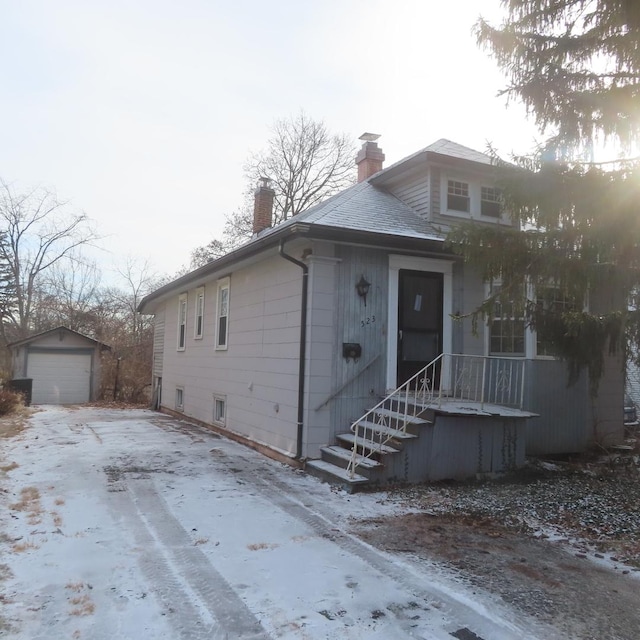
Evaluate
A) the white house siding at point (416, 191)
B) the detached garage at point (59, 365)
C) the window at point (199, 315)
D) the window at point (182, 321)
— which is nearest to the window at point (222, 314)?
the window at point (199, 315)

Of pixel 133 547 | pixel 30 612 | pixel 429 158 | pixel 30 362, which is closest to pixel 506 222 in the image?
pixel 429 158

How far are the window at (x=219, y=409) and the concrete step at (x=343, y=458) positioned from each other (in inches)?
171

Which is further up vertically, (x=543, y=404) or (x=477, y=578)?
(x=543, y=404)

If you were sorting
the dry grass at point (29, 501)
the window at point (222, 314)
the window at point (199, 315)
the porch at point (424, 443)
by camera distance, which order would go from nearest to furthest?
the dry grass at point (29, 501), the porch at point (424, 443), the window at point (222, 314), the window at point (199, 315)

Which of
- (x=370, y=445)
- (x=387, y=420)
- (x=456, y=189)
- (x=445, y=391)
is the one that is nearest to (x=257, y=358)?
(x=387, y=420)

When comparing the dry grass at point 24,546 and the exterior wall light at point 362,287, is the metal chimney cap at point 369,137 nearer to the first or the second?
the exterior wall light at point 362,287

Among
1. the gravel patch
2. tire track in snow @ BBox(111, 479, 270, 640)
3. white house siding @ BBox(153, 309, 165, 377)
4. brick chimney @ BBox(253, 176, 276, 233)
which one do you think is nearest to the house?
the gravel patch

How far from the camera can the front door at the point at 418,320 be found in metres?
8.53

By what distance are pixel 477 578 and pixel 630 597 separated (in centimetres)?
103

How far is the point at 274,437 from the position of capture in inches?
344

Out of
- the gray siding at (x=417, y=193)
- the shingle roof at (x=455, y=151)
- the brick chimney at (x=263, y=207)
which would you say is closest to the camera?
the gray siding at (x=417, y=193)

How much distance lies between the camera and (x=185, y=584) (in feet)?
12.4

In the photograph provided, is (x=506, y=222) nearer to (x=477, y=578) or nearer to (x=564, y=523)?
(x=564, y=523)

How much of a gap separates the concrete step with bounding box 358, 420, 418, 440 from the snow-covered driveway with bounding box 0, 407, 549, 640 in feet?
3.24
